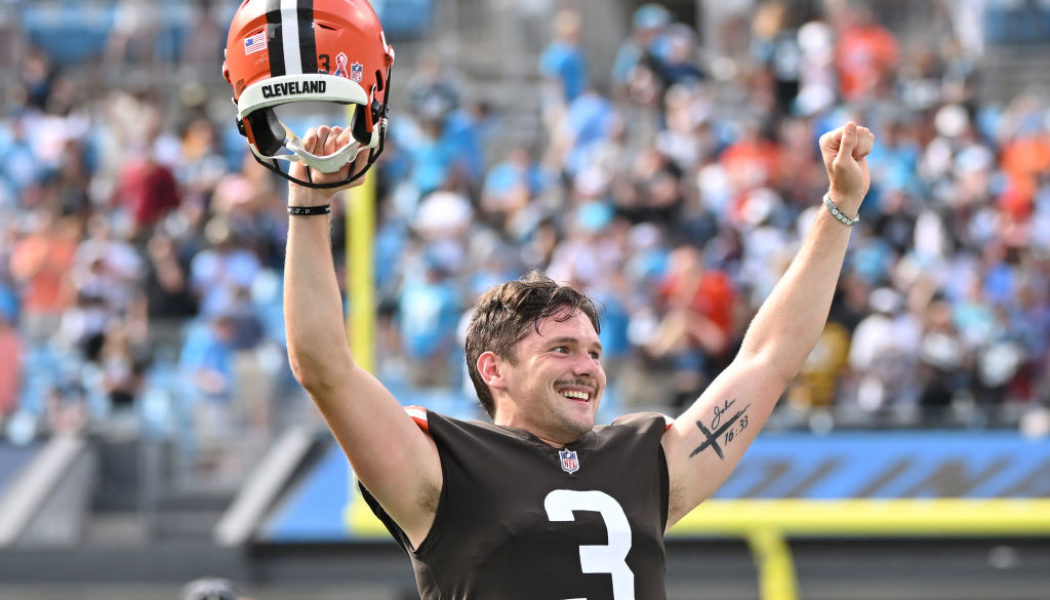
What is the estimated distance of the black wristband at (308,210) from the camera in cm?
283

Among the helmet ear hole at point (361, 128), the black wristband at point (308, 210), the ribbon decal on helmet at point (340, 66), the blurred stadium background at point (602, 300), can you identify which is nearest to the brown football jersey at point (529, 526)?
the black wristband at point (308, 210)

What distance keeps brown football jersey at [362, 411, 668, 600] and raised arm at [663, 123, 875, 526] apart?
11.0 inches

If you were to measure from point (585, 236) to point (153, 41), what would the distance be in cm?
609

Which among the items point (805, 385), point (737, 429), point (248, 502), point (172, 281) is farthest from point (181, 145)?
point (737, 429)

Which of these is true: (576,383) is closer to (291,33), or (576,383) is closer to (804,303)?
(804,303)

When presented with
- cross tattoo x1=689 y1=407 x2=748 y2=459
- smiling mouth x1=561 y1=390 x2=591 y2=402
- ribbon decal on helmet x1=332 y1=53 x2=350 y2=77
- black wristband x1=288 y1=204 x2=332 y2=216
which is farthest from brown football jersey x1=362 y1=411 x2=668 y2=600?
→ ribbon decal on helmet x1=332 y1=53 x2=350 y2=77

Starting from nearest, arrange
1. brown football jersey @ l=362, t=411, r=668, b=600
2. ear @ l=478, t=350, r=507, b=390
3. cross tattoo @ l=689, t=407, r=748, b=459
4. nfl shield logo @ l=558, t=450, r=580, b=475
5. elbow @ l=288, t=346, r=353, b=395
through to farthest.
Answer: elbow @ l=288, t=346, r=353, b=395, brown football jersey @ l=362, t=411, r=668, b=600, nfl shield logo @ l=558, t=450, r=580, b=475, ear @ l=478, t=350, r=507, b=390, cross tattoo @ l=689, t=407, r=748, b=459

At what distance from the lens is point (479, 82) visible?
13.5 m

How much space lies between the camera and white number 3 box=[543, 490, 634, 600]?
3.07 metres

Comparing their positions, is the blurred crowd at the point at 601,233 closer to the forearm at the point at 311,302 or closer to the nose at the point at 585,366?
Answer: the nose at the point at 585,366

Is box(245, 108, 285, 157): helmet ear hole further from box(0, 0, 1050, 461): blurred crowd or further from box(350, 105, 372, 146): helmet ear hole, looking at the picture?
box(0, 0, 1050, 461): blurred crowd

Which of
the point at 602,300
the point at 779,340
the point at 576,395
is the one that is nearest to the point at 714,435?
the point at 779,340

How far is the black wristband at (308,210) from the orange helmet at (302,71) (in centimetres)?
5

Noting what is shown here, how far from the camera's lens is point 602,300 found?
9016 mm
